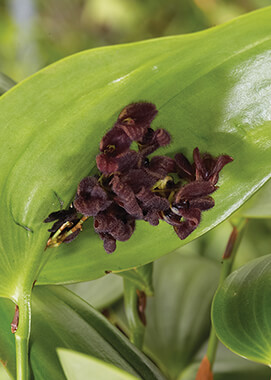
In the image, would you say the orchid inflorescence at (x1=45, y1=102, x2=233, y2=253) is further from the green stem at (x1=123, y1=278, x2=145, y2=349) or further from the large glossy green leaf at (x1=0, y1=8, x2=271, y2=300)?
the green stem at (x1=123, y1=278, x2=145, y2=349)

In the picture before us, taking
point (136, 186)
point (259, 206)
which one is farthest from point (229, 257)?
point (136, 186)

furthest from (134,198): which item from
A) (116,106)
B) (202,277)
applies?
(202,277)

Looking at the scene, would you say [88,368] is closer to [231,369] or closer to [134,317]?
[134,317]

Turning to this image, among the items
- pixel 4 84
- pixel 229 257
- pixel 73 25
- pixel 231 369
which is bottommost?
pixel 231 369

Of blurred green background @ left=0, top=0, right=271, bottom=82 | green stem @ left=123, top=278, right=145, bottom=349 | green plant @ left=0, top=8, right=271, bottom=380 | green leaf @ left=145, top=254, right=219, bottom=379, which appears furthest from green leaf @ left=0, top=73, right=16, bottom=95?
blurred green background @ left=0, top=0, right=271, bottom=82

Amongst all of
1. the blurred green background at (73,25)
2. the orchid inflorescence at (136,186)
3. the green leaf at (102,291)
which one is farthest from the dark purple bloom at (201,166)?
the blurred green background at (73,25)

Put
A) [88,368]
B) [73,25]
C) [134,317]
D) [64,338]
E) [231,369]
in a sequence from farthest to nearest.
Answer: [73,25], [231,369], [134,317], [64,338], [88,368]
